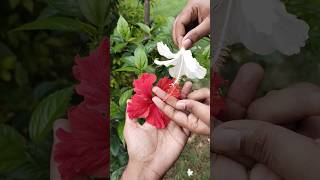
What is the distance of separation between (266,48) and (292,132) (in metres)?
0.25

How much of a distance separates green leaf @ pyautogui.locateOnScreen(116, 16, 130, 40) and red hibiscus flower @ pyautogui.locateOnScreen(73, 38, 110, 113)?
0.46ft

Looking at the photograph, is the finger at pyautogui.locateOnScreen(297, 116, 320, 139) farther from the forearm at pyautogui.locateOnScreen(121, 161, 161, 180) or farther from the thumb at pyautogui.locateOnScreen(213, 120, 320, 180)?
the forearm at pyautogui.locateOnScreen(121, 161, 161, 180)

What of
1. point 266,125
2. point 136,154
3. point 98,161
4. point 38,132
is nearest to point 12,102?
point 38,132

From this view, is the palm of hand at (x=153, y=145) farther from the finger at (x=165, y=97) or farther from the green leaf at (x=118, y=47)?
the green leaf at (x=118, y=47)

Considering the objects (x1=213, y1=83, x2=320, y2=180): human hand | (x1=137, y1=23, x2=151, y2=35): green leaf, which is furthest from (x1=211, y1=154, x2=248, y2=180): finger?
(x1=137, y1=23, x2=151, y2=35): green leaf

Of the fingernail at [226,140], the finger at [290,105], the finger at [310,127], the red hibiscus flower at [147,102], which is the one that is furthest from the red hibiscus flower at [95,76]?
the finger at [310,127]

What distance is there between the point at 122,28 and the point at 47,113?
0.42 m

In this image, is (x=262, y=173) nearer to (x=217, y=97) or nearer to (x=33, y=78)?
(x=217, y=97)

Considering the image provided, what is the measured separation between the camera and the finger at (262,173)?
1.43 metres

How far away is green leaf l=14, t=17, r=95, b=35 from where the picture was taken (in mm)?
1185

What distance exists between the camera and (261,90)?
58.0 inches

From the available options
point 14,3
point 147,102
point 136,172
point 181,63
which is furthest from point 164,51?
point 14,3

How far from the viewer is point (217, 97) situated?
1486mm

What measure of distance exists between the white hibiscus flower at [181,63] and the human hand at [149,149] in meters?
0.16
